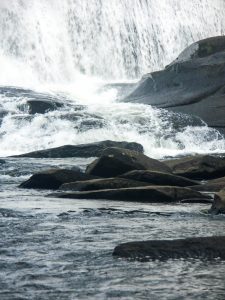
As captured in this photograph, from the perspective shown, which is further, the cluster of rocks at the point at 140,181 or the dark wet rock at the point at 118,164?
the dark wet rock at the point at 118,164

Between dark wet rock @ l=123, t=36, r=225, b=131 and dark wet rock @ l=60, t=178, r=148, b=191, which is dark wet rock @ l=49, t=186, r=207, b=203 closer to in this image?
dark wet rock @ l=60, t=178, r=148, b=191

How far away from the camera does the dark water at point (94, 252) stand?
25.6 feet

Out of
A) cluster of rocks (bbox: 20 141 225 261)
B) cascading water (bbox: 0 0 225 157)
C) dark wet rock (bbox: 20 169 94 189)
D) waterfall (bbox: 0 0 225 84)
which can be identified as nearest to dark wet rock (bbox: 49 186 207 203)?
cluster of rocks (bbox: 20 141 225 261)

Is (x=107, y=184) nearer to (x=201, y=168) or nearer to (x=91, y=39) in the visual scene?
(x=201, y=168)

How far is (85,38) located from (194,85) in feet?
69.5

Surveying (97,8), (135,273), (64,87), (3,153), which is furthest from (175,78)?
(135,273)

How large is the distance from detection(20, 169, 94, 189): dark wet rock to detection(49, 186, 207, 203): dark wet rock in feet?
6.62

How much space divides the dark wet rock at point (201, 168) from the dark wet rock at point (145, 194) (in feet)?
12.1

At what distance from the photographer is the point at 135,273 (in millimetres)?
8445

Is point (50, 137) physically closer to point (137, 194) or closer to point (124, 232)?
point (137, 194)

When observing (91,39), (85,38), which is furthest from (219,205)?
(91,39)

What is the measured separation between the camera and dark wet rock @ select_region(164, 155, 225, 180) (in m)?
18.9

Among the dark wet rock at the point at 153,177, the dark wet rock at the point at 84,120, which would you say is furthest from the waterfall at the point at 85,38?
the dark wet rock at the point at 153,177

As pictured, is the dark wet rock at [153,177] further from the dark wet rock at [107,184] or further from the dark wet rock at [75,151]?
the dark wet rock at [75,151]
